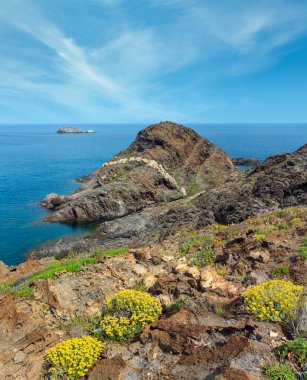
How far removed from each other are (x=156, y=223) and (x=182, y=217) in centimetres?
600

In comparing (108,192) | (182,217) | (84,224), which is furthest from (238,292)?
(108,192)

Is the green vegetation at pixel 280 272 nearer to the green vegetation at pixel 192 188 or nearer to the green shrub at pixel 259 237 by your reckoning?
the green shrub at pixel 259 237

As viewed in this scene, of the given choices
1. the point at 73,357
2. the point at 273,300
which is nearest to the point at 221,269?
the point at 273,300

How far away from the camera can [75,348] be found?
9078mm

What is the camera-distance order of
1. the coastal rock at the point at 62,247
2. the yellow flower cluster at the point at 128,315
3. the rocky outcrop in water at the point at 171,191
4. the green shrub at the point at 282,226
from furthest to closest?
the coastal rock at the point at 62,247, the rocky outcrop in water at the point at 171,191, the green shrub at the point at 282,226, the yellow flower cluster at the point at 128,315

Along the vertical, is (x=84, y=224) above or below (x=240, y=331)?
below

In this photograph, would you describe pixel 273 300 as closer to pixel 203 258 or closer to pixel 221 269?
pixel 221 269

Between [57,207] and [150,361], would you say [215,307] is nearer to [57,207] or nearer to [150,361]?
[150,361]

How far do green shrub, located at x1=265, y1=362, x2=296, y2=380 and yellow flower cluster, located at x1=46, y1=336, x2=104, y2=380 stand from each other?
4.73 meters

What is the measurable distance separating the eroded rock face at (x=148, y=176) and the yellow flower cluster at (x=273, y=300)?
45162 mm

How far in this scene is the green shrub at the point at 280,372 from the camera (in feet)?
21.9

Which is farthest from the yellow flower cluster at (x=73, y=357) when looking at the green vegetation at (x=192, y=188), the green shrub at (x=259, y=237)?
the green vegetation at (x=192, y=188)

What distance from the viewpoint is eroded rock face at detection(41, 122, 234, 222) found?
55219 mm

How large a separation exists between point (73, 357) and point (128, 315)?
2.51 metres
